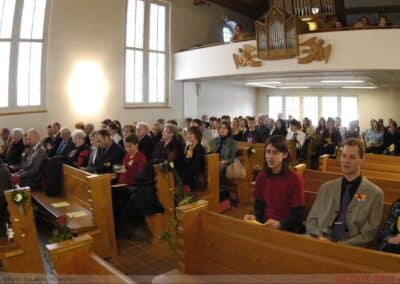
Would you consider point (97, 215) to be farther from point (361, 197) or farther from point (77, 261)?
point (361, 197)

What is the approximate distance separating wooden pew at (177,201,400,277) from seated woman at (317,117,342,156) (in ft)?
21.2

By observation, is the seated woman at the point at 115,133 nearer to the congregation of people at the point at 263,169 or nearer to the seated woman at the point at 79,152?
the congregation of people at the point at 263,169

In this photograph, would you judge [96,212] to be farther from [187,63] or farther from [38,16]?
[187,63]

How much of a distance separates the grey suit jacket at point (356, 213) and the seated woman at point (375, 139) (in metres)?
7.25

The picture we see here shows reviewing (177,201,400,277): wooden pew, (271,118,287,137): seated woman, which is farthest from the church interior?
(271,118,287,137): seated woman

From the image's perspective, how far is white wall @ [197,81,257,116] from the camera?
1252cm

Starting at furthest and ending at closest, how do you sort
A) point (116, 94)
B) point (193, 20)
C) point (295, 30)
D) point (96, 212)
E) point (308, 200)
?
point (193, 20), point (116, 94), point (295, 30), point (96, 212), point (308, 200)

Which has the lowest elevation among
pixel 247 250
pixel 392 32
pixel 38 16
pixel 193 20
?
pixel 247 250

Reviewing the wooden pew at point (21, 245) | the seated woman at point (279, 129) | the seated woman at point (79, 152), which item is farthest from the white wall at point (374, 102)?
the wooden pew at point (21, 245)

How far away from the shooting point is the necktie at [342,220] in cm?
240

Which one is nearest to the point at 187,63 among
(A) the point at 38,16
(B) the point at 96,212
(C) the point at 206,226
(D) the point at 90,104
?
(D) the point at 90,104

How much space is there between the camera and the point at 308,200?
3.16 metres

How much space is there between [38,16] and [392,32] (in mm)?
7779

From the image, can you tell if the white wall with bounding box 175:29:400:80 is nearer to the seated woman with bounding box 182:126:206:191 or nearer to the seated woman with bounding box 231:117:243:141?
the seated woman with bounding box 231:117:243:141
